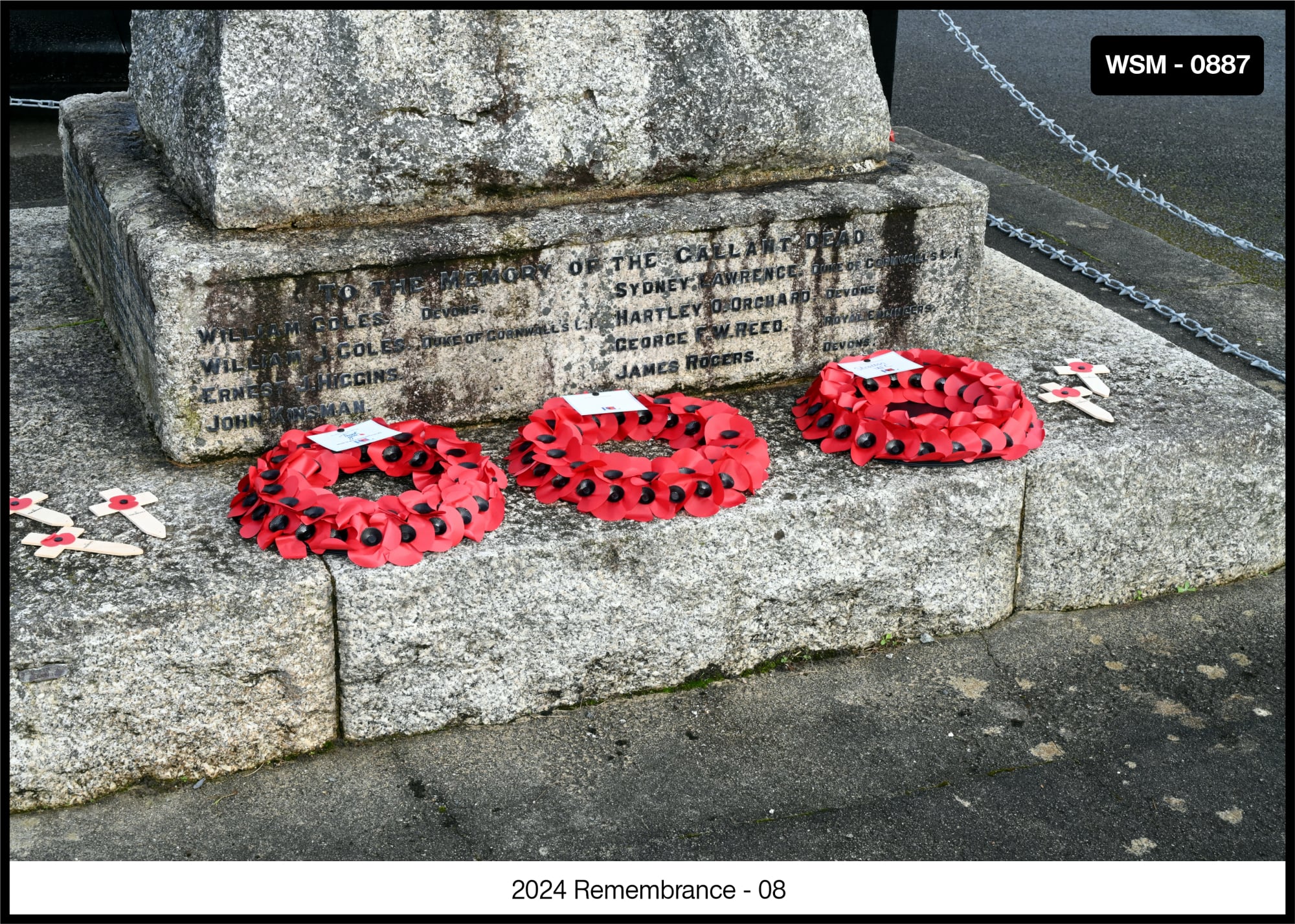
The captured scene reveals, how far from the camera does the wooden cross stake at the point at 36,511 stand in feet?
9.98

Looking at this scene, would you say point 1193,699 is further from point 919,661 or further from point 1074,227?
point 1074,227

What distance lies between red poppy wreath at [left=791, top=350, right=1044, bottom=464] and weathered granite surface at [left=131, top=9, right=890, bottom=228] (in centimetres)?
65

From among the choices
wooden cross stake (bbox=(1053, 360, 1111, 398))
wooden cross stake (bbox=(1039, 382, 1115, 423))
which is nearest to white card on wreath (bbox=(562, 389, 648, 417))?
wooden cross stake (bbox=(1039, 382, 1115, 423))

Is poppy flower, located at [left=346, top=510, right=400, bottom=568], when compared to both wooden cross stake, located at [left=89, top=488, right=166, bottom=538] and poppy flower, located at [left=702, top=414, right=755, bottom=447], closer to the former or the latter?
wooden cross stake, located at [left=89, top=488, right=166, bottom=538]

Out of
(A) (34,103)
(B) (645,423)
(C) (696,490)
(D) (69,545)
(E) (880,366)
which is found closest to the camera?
(D) (69,545)

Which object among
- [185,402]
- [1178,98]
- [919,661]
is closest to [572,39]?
[185,402]

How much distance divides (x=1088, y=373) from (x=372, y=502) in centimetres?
209

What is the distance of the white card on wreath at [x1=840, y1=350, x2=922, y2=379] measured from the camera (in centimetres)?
365

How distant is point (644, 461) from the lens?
3289 mm

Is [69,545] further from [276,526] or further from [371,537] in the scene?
[371,537]

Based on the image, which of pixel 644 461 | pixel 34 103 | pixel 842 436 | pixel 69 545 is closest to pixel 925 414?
pixel 842 436

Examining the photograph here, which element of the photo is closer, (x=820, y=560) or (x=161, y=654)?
(x=161, y=654)

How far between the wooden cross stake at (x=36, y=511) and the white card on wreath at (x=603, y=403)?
1.23 meters

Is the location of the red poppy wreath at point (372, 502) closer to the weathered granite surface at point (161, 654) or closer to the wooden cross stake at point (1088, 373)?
the weathered granite surface at point (161, 654)
